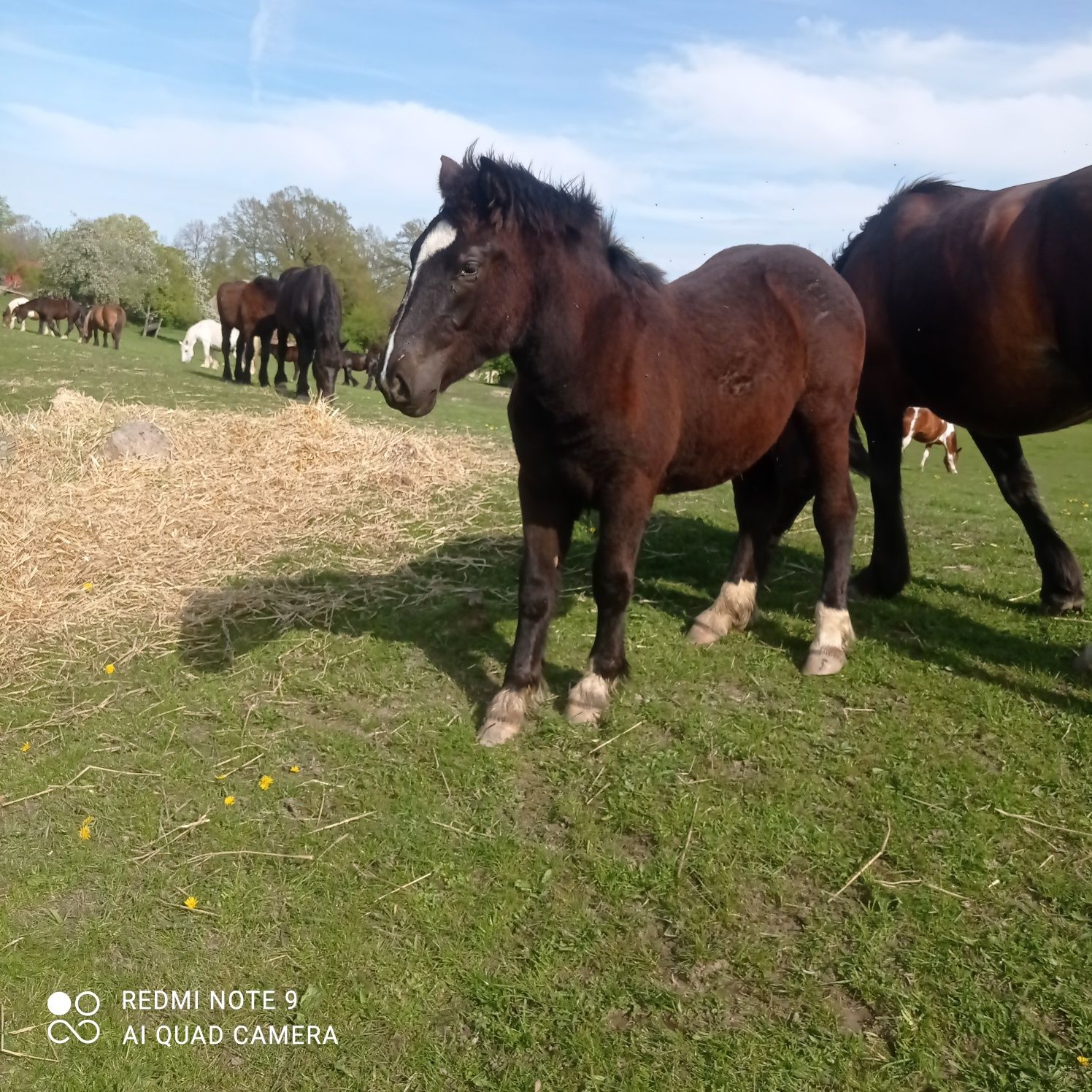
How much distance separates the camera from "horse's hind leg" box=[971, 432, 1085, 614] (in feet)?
18.2

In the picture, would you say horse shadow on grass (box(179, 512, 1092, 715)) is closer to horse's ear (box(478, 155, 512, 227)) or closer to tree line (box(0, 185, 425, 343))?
horse's ear (box(478, 155, 512, 227))

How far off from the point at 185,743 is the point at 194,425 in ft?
22.7

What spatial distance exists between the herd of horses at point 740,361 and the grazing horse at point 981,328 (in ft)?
0.04

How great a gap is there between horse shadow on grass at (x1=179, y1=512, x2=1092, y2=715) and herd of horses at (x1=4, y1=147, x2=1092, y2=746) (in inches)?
15.9

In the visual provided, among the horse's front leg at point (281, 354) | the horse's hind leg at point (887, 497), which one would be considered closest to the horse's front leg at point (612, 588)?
the horse's hind leg at point (887, 497)

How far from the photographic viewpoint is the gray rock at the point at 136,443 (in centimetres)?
907

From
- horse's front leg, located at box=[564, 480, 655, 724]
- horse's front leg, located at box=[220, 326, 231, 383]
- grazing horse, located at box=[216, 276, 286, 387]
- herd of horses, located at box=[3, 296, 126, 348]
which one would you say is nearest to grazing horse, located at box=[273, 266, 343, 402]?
grazing horse, located at box=[216, 276, 286, 387]

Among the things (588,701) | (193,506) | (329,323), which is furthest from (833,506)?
(329,323)

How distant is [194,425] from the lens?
420 inches

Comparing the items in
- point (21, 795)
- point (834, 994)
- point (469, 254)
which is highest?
point (469, 254)

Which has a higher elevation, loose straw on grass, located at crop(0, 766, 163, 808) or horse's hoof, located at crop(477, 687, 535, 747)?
horse's hoof, located at crop(477, 687, 535, 747)

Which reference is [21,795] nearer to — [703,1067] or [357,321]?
[703,1067]

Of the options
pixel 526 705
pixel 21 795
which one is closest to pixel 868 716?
pixel 526 705

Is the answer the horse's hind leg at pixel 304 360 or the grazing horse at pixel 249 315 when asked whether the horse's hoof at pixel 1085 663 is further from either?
the grazing horse at pixel 249 315
